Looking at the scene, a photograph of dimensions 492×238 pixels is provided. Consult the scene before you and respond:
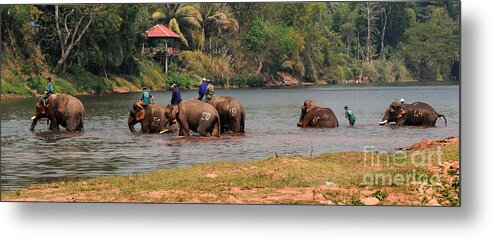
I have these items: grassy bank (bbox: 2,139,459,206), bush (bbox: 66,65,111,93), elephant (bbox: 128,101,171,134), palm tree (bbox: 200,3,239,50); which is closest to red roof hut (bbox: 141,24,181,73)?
palm tree (bbox: 200,3,239,50)

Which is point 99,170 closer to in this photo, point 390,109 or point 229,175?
point 229,175

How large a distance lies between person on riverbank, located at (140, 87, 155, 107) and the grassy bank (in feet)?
7.64

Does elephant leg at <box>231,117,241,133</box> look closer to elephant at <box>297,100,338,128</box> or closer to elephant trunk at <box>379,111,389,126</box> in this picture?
elephant at <box>297,100,338,128</box>

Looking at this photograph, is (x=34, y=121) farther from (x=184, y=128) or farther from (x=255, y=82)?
(x=255, y=82)

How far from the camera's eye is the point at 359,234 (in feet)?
55.5

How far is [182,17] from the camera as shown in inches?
738

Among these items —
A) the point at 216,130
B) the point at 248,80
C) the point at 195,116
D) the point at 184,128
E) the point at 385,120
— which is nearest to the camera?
the point at 385,120

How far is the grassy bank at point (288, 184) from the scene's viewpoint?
17.3 m

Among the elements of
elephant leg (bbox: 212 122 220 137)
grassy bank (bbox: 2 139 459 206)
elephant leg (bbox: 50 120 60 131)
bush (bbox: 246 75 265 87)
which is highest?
bush (bbox: 246 75 265 87)

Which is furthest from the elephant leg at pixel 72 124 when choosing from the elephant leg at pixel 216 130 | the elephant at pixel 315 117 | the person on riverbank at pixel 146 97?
the elephant at pixel 315 117

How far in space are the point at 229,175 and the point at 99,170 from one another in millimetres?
2098

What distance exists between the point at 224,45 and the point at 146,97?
1885 mm

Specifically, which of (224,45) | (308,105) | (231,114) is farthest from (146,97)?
(308,105)

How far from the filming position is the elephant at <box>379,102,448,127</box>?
18.4 meters
